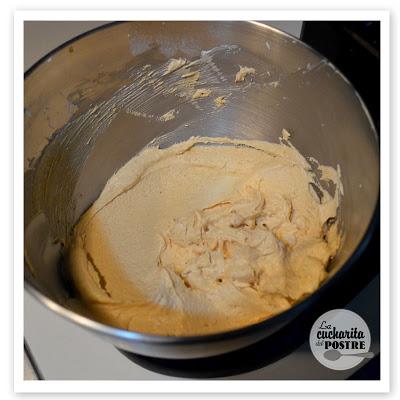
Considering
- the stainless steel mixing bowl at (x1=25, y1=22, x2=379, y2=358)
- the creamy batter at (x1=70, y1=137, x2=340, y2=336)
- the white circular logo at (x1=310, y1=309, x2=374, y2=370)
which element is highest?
the stainless steel mixing bowl at (x1=25, y1=22, x2=379, y2=358)

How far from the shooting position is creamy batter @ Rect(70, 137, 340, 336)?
0.77m

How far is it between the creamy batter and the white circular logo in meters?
0.05

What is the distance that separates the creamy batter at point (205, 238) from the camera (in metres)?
0.77

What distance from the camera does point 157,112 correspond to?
95 cm

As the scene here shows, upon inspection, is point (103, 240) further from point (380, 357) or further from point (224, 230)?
point (380, 357)

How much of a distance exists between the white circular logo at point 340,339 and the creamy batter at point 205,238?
2.1 inches

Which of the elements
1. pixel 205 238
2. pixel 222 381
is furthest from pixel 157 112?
pixel 222 381

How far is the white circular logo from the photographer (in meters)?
0.73

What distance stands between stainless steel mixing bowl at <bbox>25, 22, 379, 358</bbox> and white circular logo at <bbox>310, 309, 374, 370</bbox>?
0.08 m

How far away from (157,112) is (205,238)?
0.27 metres

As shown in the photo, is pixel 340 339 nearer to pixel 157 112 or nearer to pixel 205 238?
pixel 205 238

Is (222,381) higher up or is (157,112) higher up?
(157,112)

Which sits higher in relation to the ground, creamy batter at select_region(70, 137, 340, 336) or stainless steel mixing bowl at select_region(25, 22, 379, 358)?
stainless steel mixing bowl at select_region(25, 22, 379, 358)

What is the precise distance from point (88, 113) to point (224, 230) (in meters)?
0.32
